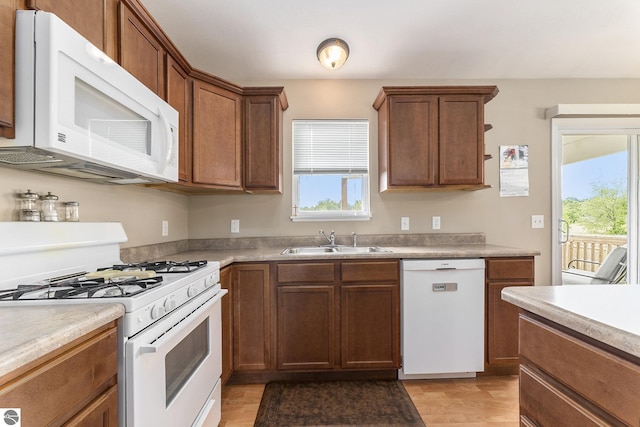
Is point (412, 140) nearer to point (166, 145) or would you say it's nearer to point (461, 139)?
point (461, 139)

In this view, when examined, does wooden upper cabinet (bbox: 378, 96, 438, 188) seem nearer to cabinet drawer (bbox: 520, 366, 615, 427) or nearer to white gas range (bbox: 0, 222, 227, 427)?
white gas range (bbox: 0, 222, 227, 427)

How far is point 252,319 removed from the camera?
227 centimetres

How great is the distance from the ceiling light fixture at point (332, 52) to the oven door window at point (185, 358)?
6.44 feet

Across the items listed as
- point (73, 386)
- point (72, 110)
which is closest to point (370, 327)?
point (73, 386)

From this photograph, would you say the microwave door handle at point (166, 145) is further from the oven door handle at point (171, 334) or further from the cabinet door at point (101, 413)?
the cabinet door at point (101, 413)

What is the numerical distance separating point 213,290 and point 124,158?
0.80 meters

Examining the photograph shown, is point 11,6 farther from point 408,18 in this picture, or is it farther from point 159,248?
point 408,18

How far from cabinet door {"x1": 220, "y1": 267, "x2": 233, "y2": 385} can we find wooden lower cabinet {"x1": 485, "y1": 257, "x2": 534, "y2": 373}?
1828mm

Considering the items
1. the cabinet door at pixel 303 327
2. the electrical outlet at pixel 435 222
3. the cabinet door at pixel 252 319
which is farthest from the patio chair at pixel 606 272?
the cabinet door at pixel 252 319

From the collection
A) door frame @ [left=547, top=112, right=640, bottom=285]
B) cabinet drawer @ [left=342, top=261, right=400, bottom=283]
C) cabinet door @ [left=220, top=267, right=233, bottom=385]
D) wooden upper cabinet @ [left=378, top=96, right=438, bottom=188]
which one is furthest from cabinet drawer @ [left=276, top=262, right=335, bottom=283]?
door frame @ [left=547, top=112, right=640, bottom=285]

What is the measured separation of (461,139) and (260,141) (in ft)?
5.34

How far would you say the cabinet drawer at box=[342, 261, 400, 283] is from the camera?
7.52 feet

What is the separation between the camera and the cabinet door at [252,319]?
7.41ft

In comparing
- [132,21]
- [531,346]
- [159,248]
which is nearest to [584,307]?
[531,346]
